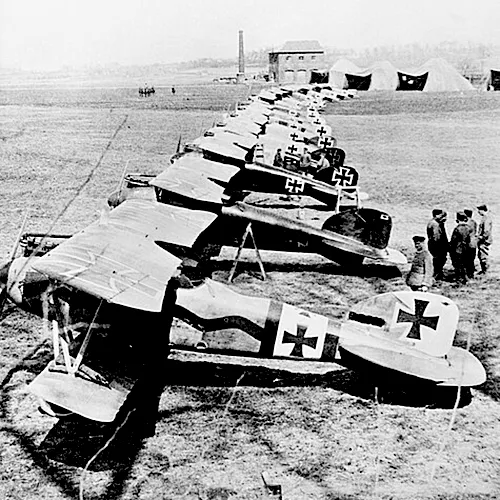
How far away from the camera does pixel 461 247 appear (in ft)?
35.6

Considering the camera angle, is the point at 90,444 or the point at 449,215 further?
the point at 449,215

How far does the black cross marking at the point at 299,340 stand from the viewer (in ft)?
23.0

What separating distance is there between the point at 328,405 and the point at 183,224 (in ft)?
13.3

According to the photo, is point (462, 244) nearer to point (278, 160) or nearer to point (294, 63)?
point (278, 160)

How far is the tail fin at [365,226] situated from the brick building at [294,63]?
7921cm

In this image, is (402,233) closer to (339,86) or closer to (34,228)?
(34,228)

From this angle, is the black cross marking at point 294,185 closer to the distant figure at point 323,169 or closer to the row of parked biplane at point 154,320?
the distant figure at point 323,169

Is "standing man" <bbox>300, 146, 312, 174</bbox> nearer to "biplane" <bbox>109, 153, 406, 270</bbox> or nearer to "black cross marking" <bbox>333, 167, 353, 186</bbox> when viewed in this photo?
"black cross marking" <bbox>333, 167, 353, 186</bbox>

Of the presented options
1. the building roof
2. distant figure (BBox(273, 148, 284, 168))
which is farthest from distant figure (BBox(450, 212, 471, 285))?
the building roof

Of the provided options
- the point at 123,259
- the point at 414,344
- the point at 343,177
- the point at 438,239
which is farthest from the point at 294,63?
the point at 414,344

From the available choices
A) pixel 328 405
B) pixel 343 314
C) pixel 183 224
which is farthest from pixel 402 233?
pixel 328 405

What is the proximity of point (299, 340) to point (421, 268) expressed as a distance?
337 cm

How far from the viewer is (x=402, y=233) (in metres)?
14.0

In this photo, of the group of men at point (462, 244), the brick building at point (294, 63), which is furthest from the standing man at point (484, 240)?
the brick building at point (294, 63)
